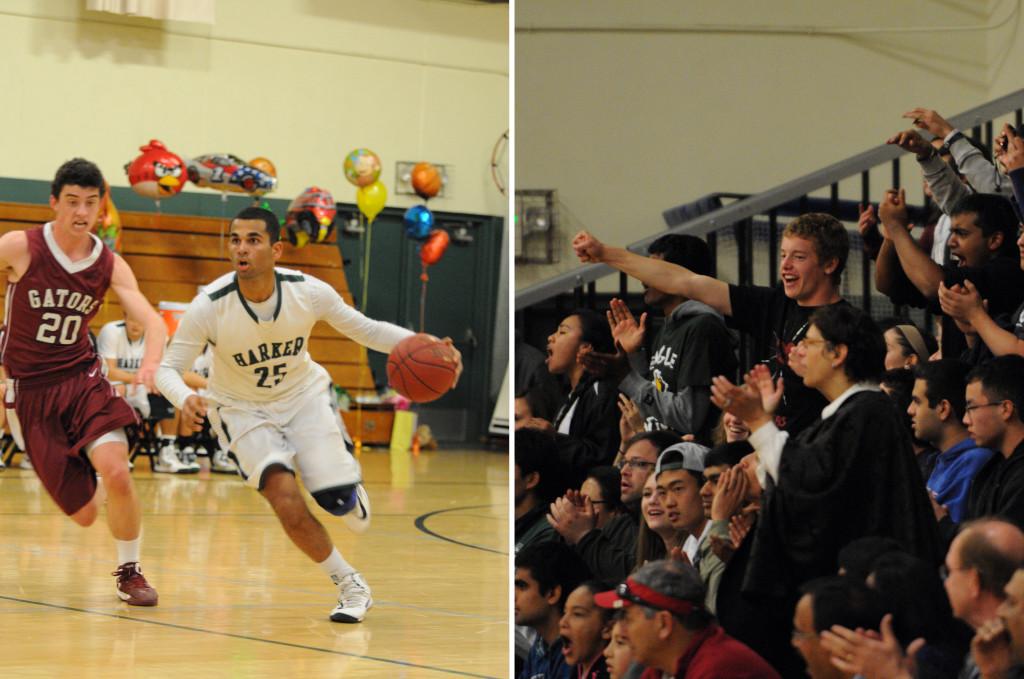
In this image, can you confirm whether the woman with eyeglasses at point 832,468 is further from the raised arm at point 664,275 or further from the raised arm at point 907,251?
the raised arm at point 664,275

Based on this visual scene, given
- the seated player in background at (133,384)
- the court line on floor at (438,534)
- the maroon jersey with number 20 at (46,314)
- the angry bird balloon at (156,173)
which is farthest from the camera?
the angry bird balloon at (156,173)

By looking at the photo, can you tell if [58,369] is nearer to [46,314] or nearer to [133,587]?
[46,314]

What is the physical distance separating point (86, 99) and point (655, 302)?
1037cm

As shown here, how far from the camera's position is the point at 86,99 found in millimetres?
13578

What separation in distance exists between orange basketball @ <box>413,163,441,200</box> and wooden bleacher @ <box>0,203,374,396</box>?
122 centimetres

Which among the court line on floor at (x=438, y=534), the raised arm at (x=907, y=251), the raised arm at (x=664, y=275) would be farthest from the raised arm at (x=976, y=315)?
the court line on floor at (x=438, y=534)

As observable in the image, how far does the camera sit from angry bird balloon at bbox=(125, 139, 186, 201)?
12.5 metres

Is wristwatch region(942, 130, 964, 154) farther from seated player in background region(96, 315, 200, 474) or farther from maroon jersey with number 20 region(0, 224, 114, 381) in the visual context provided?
seated player in background region(96, 315, 200, 474)

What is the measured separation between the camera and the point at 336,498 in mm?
5355

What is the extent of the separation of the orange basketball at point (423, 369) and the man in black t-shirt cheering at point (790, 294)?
104 cm

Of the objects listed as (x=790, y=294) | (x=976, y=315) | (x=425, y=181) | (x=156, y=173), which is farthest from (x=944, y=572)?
(x=425, y=181)

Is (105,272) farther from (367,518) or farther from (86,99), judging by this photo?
(86,99)

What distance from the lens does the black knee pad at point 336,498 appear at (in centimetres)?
535

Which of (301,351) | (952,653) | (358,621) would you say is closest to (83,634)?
(358,621)
